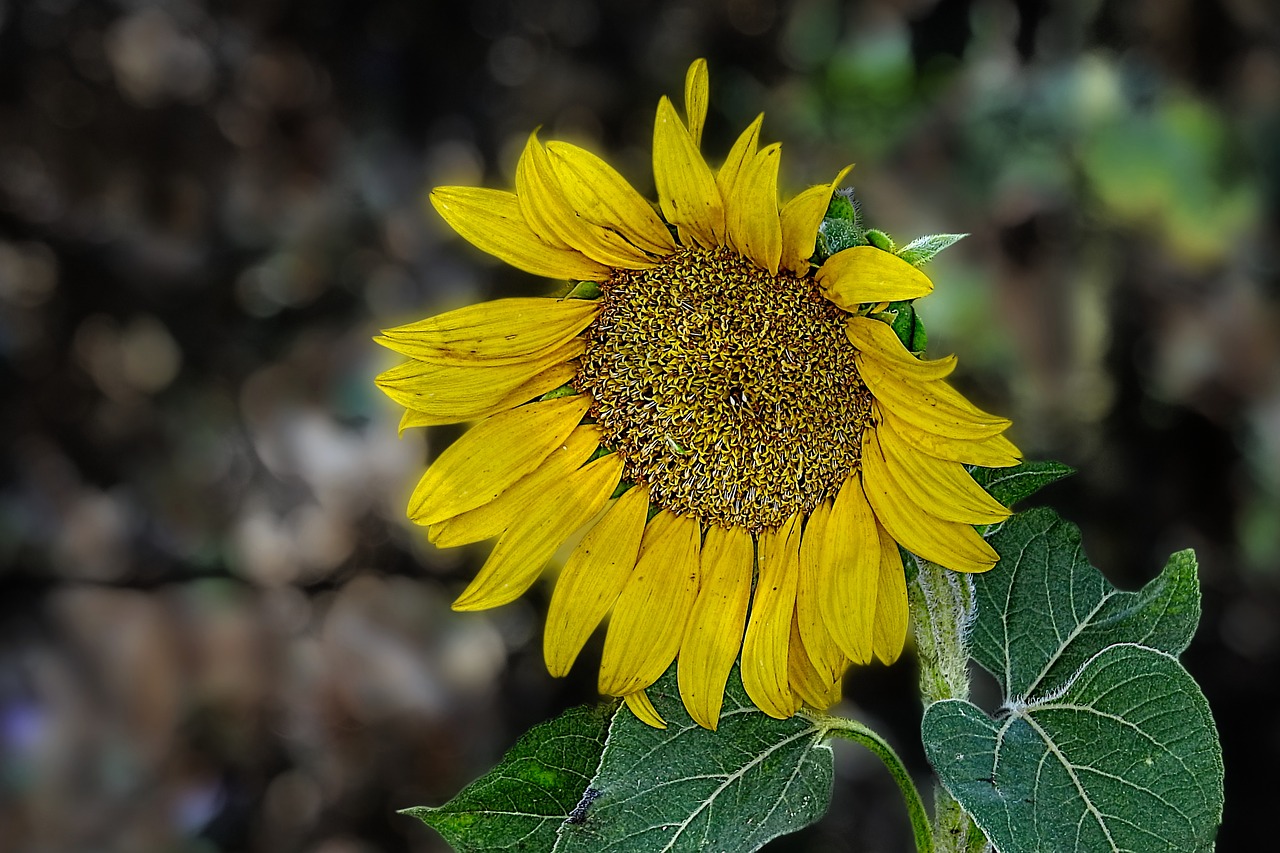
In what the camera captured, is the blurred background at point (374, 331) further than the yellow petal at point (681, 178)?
Yes

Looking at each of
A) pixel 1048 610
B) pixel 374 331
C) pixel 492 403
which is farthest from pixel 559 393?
pixel 374 331

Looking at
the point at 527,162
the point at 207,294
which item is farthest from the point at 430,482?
the point at 207,294

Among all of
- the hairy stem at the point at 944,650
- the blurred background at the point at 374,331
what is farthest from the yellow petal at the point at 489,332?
the blurred background at the point at 374,331

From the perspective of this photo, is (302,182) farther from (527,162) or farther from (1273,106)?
(1273,106)

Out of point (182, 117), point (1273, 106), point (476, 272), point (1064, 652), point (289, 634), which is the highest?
point (182, 117)

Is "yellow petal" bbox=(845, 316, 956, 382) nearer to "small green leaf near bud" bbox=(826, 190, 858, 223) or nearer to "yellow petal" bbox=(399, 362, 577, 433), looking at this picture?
"small green leaf near bud" bbox=(826, 190, 858, 223)

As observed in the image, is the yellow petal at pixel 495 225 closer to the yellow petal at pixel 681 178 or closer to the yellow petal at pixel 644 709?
the yellow petal at pixel 681 178

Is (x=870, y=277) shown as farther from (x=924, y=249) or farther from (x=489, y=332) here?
(x=489, y=332)

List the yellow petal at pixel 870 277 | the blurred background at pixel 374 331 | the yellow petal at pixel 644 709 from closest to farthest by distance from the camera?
the yellow petal at pixel 870 277 → the yellow petal at pixel 644 709 → the blurred background at pixel 374 331
